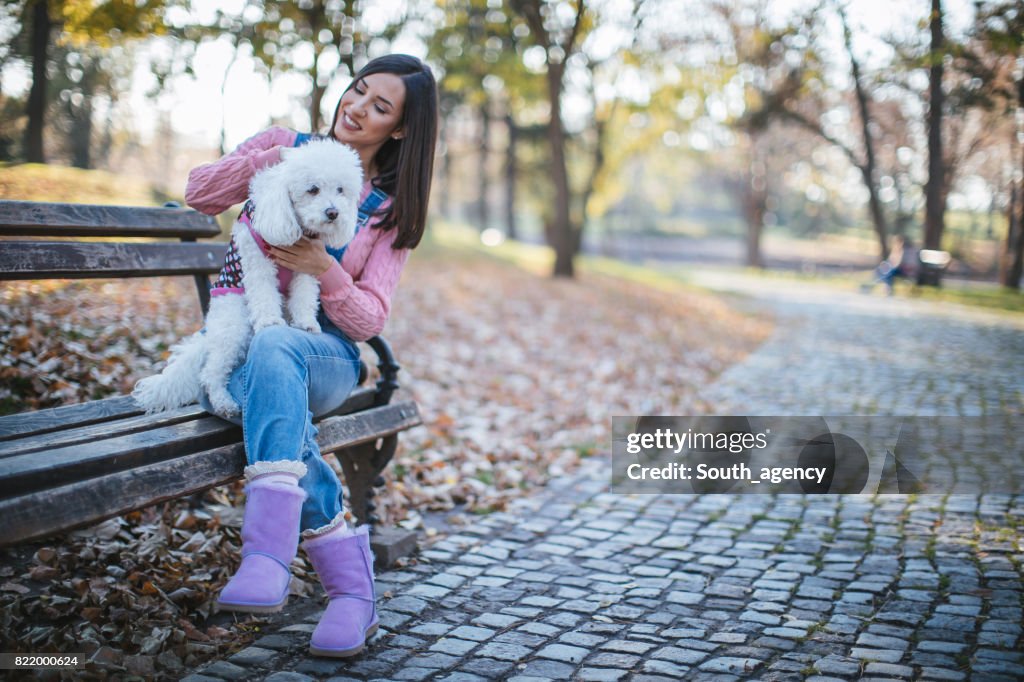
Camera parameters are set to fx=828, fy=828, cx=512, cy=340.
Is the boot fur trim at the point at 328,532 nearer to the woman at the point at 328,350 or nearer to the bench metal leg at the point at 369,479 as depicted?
the woman at the point at 328,350

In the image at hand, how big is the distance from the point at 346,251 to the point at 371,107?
0.58m

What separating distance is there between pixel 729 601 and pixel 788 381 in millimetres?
5734

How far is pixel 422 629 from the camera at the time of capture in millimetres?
3031

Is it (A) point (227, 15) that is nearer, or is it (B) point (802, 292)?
(A) point (227, 15)

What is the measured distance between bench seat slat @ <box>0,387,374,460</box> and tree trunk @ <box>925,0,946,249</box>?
10.8 meters

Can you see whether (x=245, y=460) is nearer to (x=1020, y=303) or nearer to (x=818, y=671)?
(x=818, y=671)

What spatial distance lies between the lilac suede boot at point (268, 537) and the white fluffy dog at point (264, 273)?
383 mm

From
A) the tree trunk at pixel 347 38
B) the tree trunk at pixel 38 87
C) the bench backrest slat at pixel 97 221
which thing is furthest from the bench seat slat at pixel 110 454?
the tree trunk at pixel 347 38

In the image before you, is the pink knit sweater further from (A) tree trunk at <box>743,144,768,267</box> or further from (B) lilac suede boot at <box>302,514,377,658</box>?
(A) tree trunk at <box>743,144,768,267</box>

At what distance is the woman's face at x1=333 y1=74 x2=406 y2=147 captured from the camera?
127 inches

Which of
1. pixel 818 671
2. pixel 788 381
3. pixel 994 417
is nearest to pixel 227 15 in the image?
pixel 788 381

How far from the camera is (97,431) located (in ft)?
8.63

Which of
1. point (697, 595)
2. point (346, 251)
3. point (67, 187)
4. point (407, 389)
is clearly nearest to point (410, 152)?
point (346, 251)

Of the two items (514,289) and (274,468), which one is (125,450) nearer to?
(274,468)
